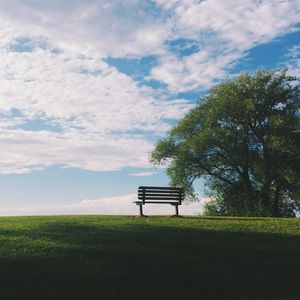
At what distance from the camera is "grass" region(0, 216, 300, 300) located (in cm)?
1051

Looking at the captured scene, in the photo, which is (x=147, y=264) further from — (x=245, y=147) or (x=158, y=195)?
(x=245, y=147)

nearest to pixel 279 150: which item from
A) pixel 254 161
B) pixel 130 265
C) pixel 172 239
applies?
pixel 254 161

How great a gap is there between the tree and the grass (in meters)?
24.9

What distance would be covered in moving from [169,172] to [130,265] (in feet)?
113

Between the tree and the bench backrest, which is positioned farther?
the tree

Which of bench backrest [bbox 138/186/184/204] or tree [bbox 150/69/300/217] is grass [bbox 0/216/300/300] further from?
tree [bbox 150/69/300/217]

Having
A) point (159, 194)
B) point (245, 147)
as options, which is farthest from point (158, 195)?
point (245, 147)

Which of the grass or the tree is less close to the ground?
the tree

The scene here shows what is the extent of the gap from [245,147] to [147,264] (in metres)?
32.4

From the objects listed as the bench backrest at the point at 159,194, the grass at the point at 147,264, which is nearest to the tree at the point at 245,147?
the bench backrest at the point at 159,194

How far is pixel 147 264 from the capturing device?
40.9 ft

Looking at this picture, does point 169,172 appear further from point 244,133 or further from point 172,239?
point 172,239

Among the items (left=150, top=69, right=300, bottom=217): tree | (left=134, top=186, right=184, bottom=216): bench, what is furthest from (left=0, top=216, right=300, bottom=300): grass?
(left=150, top=69, right=300, bottom=217): tree

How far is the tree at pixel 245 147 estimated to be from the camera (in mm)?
42156
